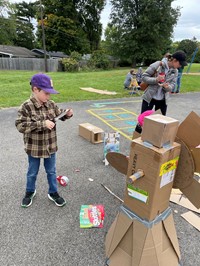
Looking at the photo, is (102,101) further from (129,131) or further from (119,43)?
(119,43)

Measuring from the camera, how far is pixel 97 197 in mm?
2973

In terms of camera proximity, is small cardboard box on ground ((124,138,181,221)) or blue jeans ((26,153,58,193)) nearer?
small cardboard box on ground ((124,138,181,221))

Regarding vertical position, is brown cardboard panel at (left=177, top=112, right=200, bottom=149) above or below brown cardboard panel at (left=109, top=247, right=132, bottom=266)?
above

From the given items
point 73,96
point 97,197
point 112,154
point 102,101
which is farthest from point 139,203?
point 73,96

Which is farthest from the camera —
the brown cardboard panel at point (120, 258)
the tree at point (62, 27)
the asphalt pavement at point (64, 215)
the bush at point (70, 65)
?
the tree at point (62, 27)

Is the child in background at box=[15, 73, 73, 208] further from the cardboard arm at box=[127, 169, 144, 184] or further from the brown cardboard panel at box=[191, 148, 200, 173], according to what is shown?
the brown cardboard panel at box=[191, 148, 200, 173]

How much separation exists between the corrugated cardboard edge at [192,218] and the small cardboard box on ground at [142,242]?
0.68m

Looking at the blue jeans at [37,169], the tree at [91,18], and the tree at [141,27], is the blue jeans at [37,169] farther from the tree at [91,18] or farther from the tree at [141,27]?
the tree at [91,18]

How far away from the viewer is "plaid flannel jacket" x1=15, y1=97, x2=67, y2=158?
2248mm

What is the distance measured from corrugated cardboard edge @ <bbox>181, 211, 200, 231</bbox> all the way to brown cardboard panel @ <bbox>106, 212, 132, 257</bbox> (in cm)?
110

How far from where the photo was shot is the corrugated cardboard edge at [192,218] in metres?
2.54

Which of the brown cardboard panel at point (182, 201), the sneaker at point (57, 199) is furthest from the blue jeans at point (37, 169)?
the brown cardboard panel at point (182, 201)

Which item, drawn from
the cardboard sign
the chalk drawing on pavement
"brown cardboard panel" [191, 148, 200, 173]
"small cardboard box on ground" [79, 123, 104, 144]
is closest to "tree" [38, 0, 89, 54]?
the chalk drawing on pavement

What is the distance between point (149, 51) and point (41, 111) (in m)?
30.0
